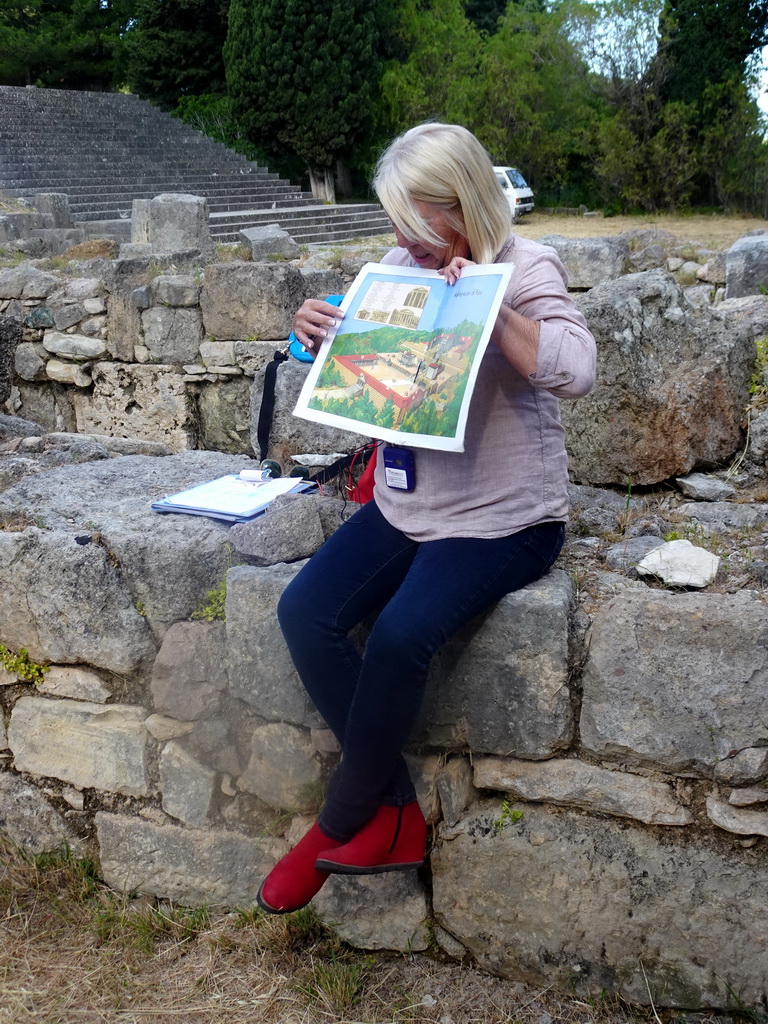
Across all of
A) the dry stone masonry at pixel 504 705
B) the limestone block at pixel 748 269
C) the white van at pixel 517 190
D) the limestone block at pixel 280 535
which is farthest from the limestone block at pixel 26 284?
the white van at pixel 517 190

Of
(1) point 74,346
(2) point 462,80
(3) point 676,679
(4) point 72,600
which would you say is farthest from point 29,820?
(2) point 462,80

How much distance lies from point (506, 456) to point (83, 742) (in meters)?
1.46

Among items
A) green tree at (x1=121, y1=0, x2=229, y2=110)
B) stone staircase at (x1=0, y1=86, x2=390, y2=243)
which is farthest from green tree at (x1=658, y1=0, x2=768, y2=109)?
green tree at (x1=121, y1=0, x2=229, y2=110)

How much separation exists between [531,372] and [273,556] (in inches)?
34.2

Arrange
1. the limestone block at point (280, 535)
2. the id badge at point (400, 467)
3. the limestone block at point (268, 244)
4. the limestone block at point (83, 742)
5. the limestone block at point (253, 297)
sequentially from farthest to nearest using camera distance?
the limestone block at point (268, 244) → the limestone block at point (253, 297) → the limestone block at point (83, 742) → the limestone block at point (280, 535) → the id badge at point (400, 467)

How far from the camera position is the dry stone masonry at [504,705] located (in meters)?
2.07

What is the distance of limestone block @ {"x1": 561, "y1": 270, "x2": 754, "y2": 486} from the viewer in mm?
3236

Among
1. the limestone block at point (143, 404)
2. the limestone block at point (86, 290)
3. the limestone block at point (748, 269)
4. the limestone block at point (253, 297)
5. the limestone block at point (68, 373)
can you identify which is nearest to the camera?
the limestone block at point (748, 269)

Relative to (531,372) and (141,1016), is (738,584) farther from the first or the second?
(141,1016)

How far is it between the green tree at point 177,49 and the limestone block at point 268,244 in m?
16.8

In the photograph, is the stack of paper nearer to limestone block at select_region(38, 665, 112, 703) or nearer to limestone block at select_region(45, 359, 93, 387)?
limestone block at select_region(38, 665, 112, 703)

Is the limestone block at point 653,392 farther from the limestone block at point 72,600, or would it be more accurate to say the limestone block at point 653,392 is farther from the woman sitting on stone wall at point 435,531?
the limestone block at point 72,600

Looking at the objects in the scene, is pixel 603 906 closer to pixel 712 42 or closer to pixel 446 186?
pixel 446 186

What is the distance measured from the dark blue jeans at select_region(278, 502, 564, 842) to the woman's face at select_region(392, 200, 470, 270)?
25.0 inches
